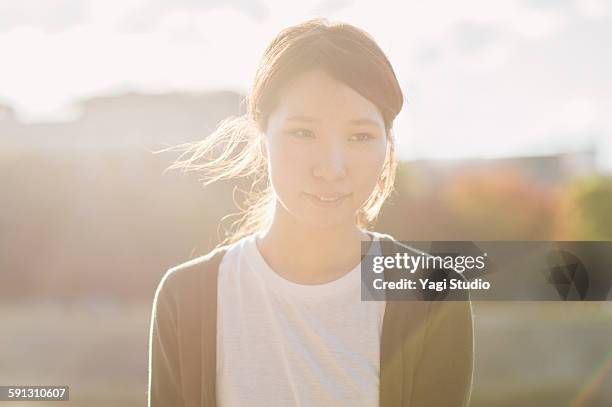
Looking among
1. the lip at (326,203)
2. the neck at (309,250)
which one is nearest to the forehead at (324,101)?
the lip at (326,203)

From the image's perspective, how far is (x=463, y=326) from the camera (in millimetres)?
1820

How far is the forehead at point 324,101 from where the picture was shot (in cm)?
172

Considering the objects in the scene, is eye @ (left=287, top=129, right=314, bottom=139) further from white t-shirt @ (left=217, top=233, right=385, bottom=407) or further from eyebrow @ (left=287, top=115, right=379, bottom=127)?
white t-shirt @ (left=217, top=233, right=385, bottom=407)

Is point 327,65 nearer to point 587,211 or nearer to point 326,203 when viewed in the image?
point 326,203

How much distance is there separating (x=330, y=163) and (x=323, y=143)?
0.17 ft

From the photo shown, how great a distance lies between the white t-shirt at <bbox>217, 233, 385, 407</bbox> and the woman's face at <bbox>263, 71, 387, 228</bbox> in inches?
9.1

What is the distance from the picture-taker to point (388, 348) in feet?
5.79

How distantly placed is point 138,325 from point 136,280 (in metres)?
1.04

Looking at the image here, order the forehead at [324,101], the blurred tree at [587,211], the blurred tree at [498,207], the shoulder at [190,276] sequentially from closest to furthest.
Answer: the forehead at [324,101], the shoulder at [190,276], the blurred tree at [498,207], the blurred tree at [587,211]

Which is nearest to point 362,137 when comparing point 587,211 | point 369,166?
point 369,166

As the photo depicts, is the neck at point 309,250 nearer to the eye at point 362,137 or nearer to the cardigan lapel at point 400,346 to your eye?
the cardigan lapel at point 400,346

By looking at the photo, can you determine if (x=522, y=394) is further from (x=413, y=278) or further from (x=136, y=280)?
(x=413, y=278)

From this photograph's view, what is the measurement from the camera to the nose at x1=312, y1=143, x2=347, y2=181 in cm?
172

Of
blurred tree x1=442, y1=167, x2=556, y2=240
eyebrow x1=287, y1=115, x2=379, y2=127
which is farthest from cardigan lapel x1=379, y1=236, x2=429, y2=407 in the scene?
blurred tree x1=442, y1=167, x2=556, y2=240
